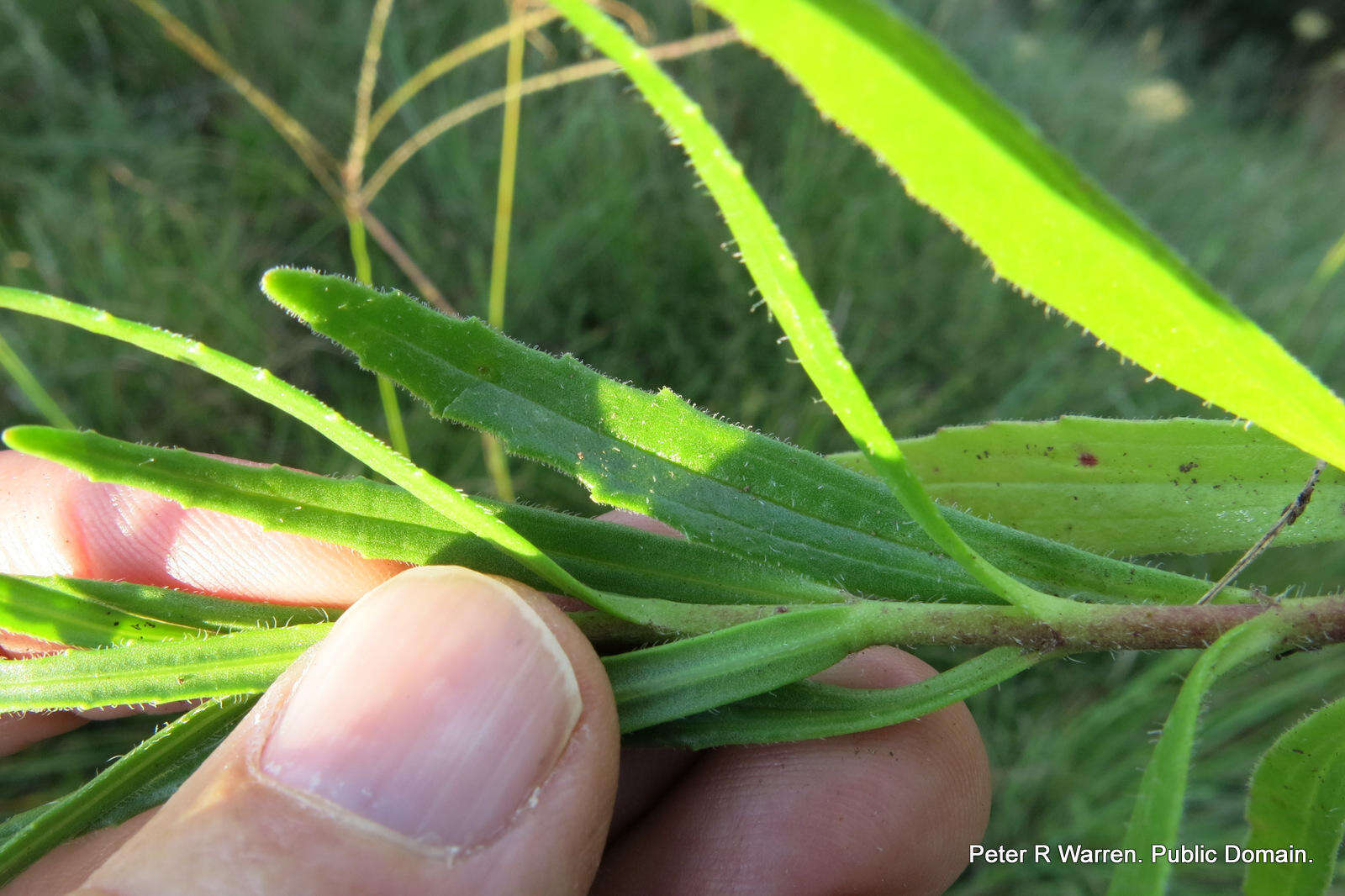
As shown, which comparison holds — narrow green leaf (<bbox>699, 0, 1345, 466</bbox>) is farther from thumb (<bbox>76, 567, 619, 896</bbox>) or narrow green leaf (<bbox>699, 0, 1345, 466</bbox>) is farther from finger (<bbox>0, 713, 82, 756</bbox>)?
finger (<bbox>0, 713, 82, 756</bbox>)

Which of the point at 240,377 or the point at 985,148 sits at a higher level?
the point at 985,148

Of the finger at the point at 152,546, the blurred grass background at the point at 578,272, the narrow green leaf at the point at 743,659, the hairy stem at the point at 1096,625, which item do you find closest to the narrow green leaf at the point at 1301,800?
the hairy stem at the point at 1096,625

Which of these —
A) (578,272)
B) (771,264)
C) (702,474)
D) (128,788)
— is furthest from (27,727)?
(578,272)

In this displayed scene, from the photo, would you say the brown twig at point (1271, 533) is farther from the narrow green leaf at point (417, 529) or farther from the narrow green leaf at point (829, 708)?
the narrow green leaf at point (417, 529)

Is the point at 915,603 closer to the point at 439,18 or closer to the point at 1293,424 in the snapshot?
the point at 1293,424

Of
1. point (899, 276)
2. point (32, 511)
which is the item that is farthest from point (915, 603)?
point (899, 276)
